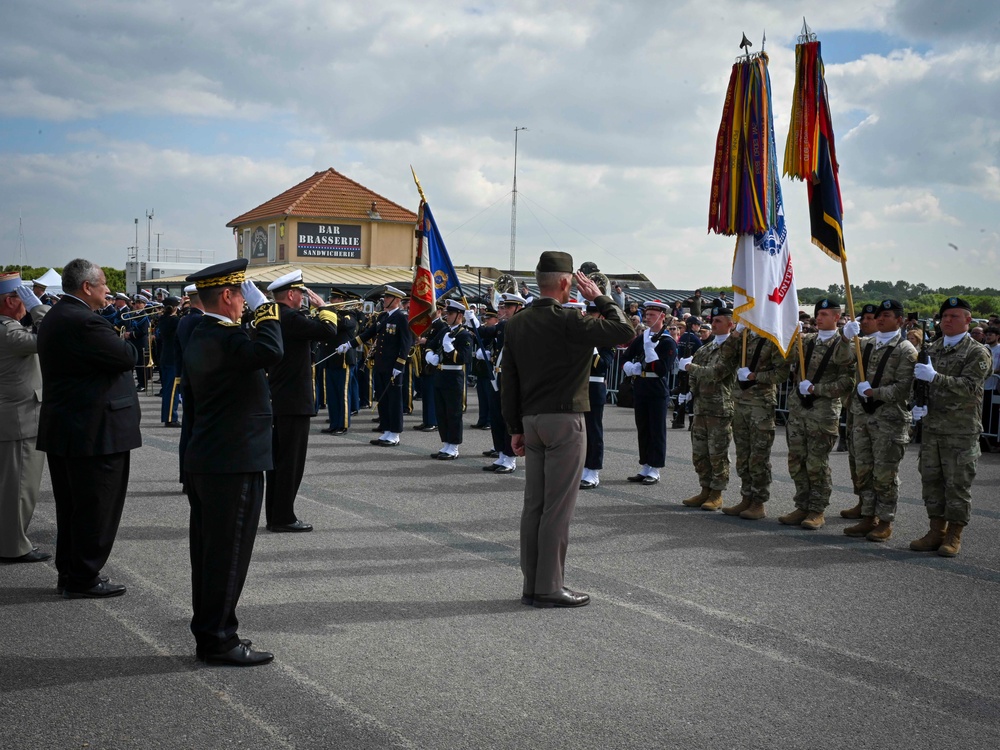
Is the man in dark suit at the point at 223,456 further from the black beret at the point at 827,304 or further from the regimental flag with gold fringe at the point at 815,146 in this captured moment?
the regimental flag with gold fringe at the point at 815,146

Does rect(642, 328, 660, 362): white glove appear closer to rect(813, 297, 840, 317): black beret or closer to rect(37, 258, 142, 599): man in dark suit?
rect(813, 297, 840, 317): black beret

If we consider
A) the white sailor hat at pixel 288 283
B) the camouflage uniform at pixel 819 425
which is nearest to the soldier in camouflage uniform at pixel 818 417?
the camouflage uniform at pixel 819 425

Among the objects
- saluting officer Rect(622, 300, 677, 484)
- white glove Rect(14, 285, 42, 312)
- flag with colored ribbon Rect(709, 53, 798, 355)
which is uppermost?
flag with colored ribbon Rect(709, 53, 798, 355)

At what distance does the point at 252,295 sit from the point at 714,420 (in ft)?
17.1

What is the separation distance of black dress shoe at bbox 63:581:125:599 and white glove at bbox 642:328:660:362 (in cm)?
591

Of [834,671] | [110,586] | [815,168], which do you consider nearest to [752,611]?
[834,671]

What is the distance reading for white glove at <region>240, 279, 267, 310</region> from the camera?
471 cm

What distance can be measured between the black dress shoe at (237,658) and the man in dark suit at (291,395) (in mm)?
2926

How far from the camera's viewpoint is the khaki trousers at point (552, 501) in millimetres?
5559

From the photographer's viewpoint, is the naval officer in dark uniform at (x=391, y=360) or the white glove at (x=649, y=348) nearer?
the white glove at (x=649, y=348)

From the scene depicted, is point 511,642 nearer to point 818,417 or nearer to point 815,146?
point 818,417

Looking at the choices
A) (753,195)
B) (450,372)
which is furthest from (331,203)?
(753,195)

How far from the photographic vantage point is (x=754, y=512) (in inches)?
324

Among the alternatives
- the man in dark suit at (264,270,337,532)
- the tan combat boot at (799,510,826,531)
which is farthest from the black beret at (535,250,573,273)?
the tan combat boot at (799,510,826,531)
